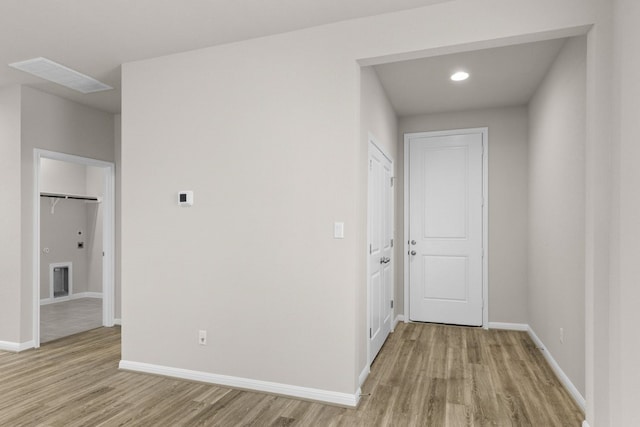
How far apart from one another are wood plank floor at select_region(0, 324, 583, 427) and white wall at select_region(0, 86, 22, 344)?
0.37m

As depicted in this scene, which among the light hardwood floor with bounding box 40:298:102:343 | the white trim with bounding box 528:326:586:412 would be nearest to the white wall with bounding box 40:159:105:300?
the light hardwood floor with bounding box 40:298:102:343

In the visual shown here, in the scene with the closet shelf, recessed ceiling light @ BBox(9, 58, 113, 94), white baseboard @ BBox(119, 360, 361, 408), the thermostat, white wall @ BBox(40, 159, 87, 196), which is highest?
recessed ceiling light @ BBox(9, 58, 113, 94)

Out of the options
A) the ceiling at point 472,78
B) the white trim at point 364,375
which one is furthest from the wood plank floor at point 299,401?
the ceiling at point 472,78

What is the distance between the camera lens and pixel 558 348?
335 centimetres

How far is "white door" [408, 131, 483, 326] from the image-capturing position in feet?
16.2

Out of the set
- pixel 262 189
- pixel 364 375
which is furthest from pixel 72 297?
pixel 364 375

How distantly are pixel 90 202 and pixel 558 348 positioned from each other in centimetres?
730

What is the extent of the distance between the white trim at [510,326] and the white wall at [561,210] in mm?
423

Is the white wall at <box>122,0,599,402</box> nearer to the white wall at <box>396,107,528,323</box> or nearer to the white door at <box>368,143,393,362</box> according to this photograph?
the white door at <box>368,143,393,362</box>

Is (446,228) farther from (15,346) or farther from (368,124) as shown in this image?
(15,346)

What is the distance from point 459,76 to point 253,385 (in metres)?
3.29

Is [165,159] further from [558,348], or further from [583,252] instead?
[558,348]

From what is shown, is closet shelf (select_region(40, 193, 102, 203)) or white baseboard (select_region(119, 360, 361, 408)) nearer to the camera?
white baseboard (select_region(119, 360, 361, 408))

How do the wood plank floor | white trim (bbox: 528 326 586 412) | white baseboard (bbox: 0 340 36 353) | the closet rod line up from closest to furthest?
the wood plank floor, white trim (bbox: 528 326 586 412), white baseboard (bbox: 0 340 36 353), the closet rod
